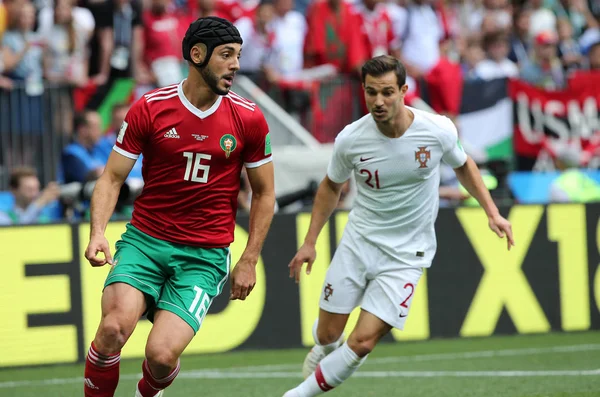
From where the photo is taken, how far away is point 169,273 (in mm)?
6387

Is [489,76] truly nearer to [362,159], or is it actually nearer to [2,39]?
[2,39]

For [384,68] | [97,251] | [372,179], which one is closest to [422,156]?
[372,179]

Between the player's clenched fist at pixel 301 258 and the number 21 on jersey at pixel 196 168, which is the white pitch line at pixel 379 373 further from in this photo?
the number 21 on jersey at pixel 196 168

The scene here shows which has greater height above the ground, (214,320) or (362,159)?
(362,159)

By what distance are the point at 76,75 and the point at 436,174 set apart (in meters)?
6.36

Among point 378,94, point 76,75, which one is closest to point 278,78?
point 76,75

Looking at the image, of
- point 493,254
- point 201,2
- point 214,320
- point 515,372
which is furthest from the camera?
point 201,2

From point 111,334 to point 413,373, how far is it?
3.86 m

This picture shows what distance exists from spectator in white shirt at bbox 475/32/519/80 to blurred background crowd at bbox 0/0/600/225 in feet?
0.08

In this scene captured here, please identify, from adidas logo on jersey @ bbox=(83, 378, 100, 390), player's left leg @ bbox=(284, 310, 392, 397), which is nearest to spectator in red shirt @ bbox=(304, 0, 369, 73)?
player's left leg @ bbox=(284, 310, 392, 397)

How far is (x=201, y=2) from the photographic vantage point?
1305 centimetres

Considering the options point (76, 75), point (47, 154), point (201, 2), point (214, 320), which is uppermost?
point (201, 2)

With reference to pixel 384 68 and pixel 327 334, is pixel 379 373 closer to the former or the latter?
pixel 327 334

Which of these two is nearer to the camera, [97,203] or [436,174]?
[97,203]
